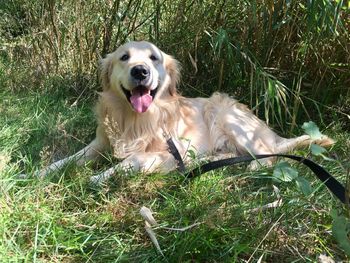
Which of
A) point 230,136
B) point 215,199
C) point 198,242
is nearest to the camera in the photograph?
point 198,242

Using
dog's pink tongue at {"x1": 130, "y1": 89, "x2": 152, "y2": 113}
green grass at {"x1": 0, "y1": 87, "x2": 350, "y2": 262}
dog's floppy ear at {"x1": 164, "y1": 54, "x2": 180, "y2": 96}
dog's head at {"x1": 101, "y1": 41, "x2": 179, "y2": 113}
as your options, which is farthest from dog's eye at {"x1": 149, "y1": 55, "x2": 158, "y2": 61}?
green grass at {"x1": 0, "y1": 87, "x2": 350, "y2": 262}

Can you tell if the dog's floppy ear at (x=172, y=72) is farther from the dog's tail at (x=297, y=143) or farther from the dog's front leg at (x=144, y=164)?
the dog's tail at (x=297, y=143)

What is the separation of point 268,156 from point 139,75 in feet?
3.45

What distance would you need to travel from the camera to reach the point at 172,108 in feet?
10.5

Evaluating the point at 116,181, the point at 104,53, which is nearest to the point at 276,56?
the point at 104,53

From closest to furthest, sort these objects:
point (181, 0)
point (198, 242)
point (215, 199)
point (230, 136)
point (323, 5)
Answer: point (198, 242), point (215, 199), point (323, 5), point (230, 136), point (181, 0)

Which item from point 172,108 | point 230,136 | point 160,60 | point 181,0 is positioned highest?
point 181,0

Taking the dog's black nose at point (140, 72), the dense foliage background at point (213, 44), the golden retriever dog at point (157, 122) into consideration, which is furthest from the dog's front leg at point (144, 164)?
the dense foliage background at point (213, 44)

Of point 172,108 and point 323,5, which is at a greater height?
point 323,5

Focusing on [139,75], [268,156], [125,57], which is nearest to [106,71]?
[125,57]

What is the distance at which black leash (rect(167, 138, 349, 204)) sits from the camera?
1.85 metres

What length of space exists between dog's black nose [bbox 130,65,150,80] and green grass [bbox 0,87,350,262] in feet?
2.00

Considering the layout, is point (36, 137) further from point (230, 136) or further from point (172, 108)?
point (230, 136)

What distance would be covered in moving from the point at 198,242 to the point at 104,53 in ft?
9.90
